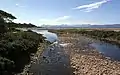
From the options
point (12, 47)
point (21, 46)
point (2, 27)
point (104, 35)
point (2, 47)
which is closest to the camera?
point (2, 47)

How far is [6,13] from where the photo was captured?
271ft

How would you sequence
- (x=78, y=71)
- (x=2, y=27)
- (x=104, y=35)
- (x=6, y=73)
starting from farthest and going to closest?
(x=104, y=35) < (x=2, y=27) < (x=78, y=71) < (x=6, y=73)

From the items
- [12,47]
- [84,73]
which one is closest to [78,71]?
[84,73]

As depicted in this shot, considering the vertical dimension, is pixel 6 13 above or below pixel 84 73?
above

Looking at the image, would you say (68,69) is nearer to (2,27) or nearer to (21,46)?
(21,46)

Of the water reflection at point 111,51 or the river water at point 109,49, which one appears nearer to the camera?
the water reflection at point 111,51

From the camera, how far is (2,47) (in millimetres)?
31281

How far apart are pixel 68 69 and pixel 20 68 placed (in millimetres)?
7143

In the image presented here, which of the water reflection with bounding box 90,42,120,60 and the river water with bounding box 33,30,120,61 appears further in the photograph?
the river water with bounding box 33,30,120,61

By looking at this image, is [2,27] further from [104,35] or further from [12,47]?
[104,35]

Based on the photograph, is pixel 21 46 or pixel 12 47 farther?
pixel 21 46

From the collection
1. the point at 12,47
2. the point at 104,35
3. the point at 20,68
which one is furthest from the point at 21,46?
the point at 104,35

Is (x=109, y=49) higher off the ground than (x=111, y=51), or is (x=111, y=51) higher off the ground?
(x=111, y=51)

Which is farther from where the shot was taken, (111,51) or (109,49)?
(109,49)
